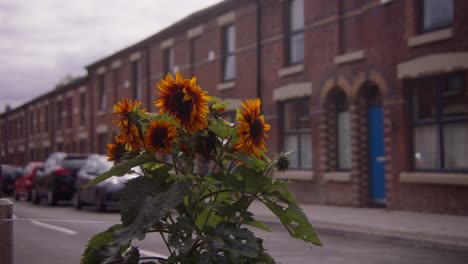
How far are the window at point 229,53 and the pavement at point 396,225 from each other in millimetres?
9293

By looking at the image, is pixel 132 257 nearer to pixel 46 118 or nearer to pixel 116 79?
pixel 116 79

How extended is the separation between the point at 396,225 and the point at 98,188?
8.50 metres

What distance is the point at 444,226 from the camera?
1118cm

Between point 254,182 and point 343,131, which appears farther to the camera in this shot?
point 343,131

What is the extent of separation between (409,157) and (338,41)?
416cm

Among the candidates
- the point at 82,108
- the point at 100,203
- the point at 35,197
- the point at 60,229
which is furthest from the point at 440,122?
the point at 82,108

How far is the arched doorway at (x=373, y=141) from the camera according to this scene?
16.0 m

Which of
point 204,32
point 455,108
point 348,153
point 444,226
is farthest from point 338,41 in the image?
point 204,32

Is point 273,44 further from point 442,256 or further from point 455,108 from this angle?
point 442,256

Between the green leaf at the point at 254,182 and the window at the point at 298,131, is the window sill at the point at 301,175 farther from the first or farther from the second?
the green leaf at the point at 254,182

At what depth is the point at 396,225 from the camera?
1154 cm

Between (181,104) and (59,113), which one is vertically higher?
(59,113)

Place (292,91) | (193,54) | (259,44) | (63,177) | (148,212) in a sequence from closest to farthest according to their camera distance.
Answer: (148,212)
(292,91)
(63,177)
(259,44)
(193,54)

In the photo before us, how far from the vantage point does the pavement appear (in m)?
9.69
